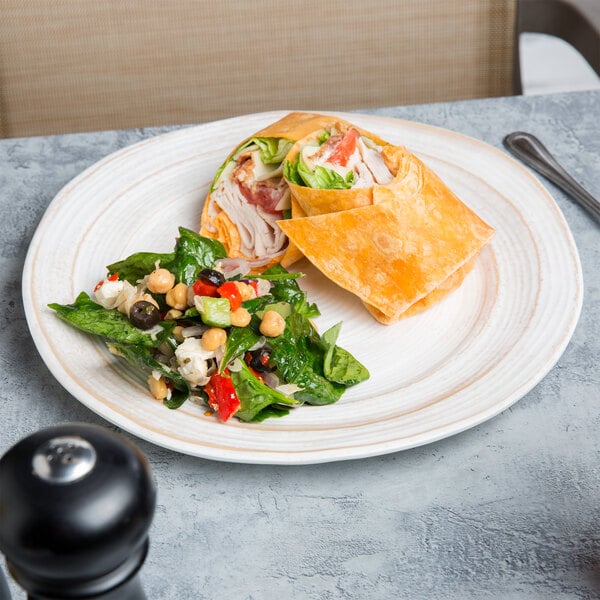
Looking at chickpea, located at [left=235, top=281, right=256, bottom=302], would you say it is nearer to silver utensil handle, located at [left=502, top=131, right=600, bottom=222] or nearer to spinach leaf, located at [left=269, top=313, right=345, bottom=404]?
spinach leaf, located at [left=269, top=313, right=345, bottom=404]

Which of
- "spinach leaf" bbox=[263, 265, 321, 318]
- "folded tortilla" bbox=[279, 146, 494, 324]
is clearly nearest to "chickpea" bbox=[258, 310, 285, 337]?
"spinach leaf" bbox=[263, 265, 321, 318]

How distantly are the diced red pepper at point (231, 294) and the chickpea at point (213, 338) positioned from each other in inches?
2.2

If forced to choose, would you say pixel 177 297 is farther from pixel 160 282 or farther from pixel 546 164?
pixel 546 164

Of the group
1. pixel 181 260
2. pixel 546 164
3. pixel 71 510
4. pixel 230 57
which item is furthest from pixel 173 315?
pixel 230 57

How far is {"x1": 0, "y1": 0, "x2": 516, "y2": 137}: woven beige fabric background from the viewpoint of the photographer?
271cm

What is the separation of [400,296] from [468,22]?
1.54 metres

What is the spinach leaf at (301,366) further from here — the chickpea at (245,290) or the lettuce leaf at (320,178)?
the lettuce leaf at (320,178)

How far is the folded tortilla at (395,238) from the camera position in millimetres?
1692

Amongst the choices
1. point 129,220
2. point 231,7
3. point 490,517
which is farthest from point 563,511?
point 231,7

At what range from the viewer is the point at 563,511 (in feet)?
4.10

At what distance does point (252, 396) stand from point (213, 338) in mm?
104

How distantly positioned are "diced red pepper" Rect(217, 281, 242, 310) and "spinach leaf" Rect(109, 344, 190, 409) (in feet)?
0.45

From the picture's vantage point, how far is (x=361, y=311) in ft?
5.44

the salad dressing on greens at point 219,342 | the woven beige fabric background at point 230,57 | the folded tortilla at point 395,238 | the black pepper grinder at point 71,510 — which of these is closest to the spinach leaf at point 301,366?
the salad dressing on greens at point 219,342
